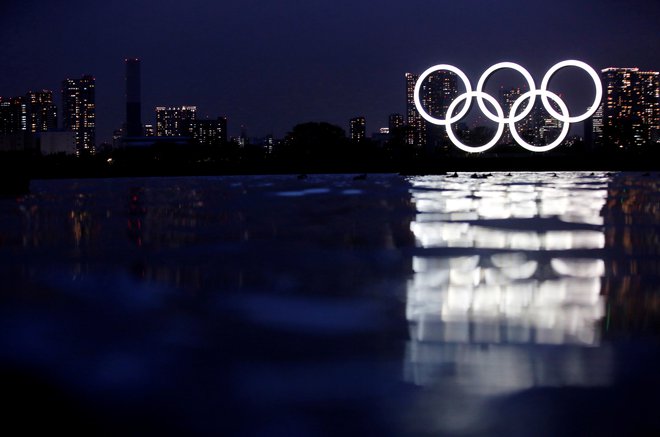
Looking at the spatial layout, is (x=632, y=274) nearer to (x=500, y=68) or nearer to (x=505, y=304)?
(x=505, y=304)

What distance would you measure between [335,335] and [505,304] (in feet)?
6.79

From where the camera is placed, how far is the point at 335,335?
6.46m

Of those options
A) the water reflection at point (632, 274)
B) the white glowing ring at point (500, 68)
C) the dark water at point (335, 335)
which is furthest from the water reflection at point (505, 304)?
the white glowing ring at point (500, 68)

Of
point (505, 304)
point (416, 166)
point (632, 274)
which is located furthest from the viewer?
point (416, 166)

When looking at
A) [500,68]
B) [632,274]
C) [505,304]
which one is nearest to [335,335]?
[505,304]

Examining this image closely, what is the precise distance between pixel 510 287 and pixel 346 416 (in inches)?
184

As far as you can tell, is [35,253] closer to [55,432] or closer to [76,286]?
[76,286]

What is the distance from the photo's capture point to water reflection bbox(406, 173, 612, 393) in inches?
210

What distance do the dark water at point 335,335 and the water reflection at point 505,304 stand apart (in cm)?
3

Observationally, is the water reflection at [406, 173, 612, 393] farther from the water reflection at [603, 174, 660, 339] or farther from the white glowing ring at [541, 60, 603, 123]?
the white glowing ring at [541, 60, 603, 123]

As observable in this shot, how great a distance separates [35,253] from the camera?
12.5 meters

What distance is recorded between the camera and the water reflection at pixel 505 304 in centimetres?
534

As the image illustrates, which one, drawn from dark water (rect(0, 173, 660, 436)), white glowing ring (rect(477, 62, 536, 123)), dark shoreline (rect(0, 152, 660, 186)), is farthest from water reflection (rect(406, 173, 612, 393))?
dark shoreline (rect(0, 152, 660, 186))

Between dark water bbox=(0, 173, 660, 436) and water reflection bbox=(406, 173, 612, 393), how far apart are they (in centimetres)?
3
